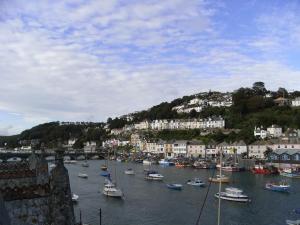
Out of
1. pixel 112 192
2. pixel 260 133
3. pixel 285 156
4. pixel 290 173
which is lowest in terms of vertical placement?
pixel 112 192

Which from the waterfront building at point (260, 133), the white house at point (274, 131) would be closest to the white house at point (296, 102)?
the white house at point (274, 131)

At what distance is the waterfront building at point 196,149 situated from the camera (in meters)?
146

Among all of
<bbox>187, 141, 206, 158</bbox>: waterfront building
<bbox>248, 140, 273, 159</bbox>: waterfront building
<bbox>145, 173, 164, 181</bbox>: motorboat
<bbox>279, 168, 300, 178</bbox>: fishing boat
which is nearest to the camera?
<bbox>145, 173, 164, 181</bbox>: motorboat

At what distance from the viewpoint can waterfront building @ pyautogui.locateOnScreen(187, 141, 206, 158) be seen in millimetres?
146125

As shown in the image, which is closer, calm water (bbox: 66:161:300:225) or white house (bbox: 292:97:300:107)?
calm water (bbox: 66:161:300:225)

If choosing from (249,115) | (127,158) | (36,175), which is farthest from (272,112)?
(36,175)

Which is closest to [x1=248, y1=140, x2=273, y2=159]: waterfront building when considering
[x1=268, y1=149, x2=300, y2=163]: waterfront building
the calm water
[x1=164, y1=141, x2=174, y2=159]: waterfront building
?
[x1=268, y1=149, x2=300, y2=163]: waterfront building

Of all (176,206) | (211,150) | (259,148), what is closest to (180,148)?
(211,150)

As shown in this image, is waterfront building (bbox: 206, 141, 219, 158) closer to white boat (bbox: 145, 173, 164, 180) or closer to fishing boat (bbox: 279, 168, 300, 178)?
fishing boat (bbox: 279, 168, 300, 178)

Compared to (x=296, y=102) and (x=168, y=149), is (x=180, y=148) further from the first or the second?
(x=296, y=102)

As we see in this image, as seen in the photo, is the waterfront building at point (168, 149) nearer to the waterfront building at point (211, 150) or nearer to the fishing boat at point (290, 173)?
the waterfront building at point (211, 150)

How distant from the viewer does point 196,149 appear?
14850cm

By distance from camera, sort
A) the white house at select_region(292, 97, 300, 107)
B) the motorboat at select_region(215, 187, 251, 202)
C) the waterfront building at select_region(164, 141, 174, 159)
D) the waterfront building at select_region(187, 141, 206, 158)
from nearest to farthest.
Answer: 1. the motorboat at select_region(215, 187, 251, 202)
2. the waterfront building at select_region(187, 141, 206, 158)
3. the waterfront building at select_region(164, 141, 174, 159)
4. the white house at select_region(292, 97, 300, 107)

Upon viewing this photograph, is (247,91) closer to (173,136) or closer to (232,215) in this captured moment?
(173,136)
